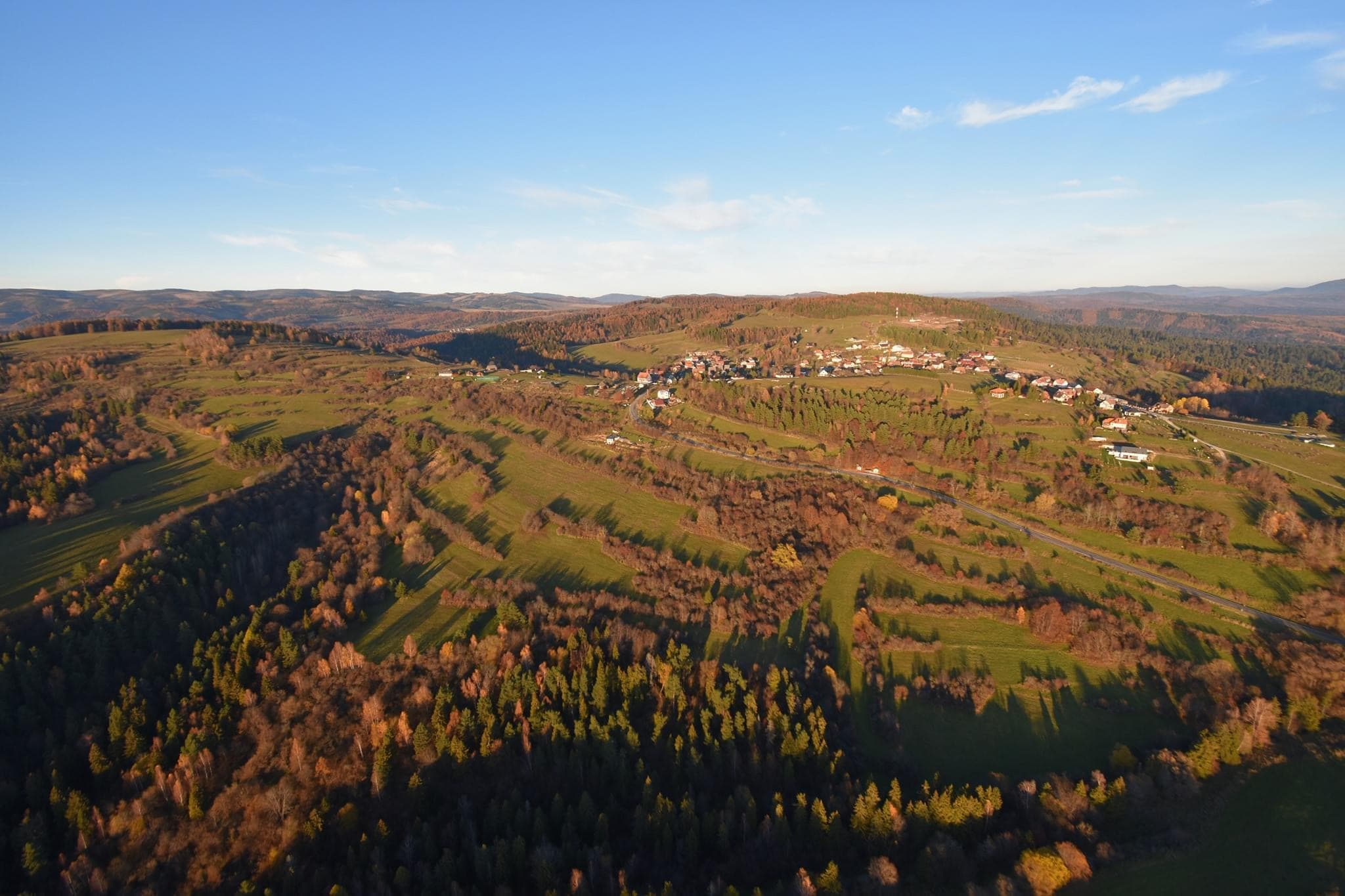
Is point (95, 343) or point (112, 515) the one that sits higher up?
point (95, 343)

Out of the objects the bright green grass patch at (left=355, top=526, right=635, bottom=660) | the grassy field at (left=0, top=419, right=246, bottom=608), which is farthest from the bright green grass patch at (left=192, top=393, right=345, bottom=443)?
the bright green grass patch at (left=355, top=526, right=635, bottom=660)

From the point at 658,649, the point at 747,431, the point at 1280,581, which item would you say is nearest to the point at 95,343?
the point at 747,431

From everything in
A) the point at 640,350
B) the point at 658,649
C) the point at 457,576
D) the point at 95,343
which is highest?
the point at 95,343

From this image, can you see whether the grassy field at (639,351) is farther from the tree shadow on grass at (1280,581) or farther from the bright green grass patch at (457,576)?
the tree shadow on grass at (1280,581)

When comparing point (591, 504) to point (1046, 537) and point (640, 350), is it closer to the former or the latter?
point (1046, 537)

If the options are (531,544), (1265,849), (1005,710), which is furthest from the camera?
(531,544)

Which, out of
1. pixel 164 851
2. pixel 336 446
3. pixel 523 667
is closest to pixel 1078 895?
pixel 523 667

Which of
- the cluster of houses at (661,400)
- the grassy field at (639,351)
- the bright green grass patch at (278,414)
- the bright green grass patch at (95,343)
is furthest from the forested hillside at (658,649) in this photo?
the grassy field at (639,351)
